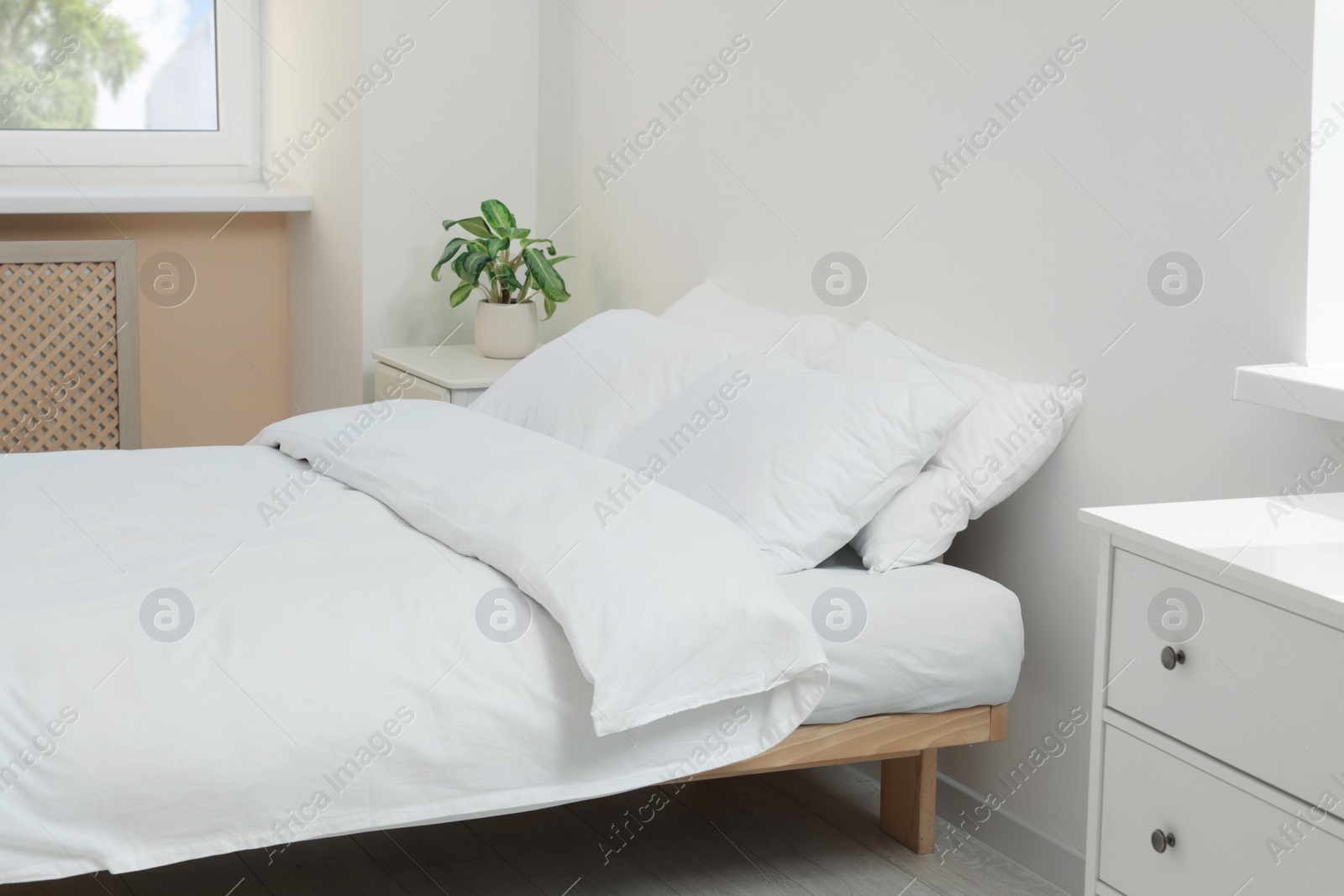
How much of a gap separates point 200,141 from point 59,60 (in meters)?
0.45

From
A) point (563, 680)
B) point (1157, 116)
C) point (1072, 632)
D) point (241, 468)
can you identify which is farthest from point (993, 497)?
point (241, 468)

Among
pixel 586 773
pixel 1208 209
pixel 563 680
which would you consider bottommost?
pixel 586 773

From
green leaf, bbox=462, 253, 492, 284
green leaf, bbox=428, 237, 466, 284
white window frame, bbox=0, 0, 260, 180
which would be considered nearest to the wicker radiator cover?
white window frame, bbox=0, 0, 260, 180

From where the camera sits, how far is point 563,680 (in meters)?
1.77

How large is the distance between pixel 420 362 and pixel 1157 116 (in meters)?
2.02

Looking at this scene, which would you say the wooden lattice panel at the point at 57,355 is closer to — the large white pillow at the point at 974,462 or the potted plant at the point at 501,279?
the potted plant at the point at 501,279

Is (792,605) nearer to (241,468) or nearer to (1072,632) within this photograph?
(1072,632)

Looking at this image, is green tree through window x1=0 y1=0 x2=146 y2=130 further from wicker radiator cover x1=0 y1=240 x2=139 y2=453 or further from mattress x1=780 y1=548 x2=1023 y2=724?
mattress x1=780 y1=548 x2=1023 y2=724

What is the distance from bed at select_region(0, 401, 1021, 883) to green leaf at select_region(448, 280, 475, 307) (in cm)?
126

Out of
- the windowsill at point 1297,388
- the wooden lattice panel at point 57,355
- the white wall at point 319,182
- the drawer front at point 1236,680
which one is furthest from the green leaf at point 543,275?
the drawer front at point 1236,680

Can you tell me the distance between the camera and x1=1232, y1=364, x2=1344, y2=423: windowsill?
5.17 feet

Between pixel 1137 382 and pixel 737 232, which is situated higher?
pixel 737 232

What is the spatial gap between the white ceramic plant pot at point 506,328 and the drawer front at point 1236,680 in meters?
2.17

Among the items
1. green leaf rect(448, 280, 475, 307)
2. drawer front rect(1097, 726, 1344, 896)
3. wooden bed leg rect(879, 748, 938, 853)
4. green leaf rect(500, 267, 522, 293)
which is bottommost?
wooden bed leg rect(879, 748, 938, 853)
